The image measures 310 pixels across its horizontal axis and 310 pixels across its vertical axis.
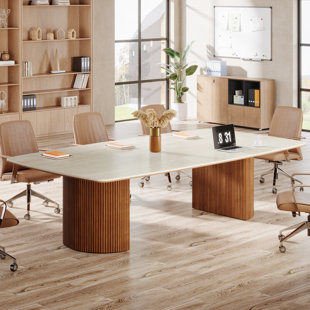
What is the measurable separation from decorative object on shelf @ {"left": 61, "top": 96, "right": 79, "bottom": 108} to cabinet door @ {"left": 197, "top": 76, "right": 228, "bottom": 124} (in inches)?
98.8

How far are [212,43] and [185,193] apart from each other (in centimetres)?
606

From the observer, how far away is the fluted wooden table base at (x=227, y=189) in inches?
283

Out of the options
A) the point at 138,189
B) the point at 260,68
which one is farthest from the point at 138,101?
the point at 138,189

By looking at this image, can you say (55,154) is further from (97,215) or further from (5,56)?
(5,56)

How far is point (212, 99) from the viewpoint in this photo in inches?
534

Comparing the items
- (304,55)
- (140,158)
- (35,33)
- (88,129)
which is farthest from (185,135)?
(304,55)

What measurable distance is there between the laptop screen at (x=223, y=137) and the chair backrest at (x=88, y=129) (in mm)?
1605

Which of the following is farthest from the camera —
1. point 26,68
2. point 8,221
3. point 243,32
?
point 243,32

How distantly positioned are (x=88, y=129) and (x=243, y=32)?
575cm

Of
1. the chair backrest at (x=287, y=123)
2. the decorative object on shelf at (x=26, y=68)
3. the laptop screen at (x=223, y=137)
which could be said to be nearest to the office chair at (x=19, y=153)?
the laptop screen at (x=223, y=137)

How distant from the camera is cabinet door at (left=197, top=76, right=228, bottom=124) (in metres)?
13.3

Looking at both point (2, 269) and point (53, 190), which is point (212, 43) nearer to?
point (53, 190)

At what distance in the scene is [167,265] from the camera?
595 cm

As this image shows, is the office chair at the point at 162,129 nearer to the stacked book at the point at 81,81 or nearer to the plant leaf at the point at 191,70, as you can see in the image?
the stacked book at the point at 81,81
